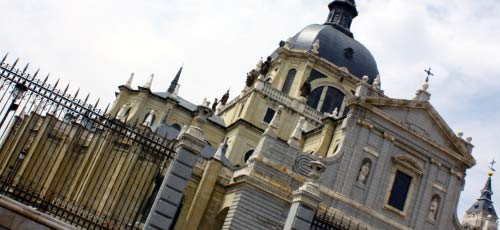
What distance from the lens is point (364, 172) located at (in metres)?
26.3

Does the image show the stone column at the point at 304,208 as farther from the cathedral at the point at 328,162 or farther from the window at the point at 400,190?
the window at the point at 400,190

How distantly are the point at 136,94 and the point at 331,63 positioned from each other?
48.8ft

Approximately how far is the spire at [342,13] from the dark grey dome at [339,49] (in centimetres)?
334

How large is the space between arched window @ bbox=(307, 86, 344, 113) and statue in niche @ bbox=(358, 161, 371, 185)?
12.7 metres

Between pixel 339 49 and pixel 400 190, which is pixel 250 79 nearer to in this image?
pixel 339 49

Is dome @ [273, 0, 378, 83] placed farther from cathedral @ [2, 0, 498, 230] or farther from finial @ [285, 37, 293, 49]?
cathedral @ [2, 0, 498, 230]

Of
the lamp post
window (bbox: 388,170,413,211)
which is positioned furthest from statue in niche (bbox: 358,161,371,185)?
the lamp post

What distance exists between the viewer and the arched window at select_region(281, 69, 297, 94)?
1578 inches

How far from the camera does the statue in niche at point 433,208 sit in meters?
27.6

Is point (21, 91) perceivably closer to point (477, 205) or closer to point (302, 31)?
point (302, 31)

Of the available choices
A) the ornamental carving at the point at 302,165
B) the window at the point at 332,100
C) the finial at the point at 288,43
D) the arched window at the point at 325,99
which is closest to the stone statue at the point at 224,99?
the finial at the point at 288,43

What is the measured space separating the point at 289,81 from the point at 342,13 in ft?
36.6

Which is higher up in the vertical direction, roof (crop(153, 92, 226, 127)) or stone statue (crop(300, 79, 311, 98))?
stone statue (crop(300, 79, 311, 98))

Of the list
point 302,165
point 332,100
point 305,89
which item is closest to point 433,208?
point 302,165
